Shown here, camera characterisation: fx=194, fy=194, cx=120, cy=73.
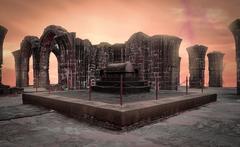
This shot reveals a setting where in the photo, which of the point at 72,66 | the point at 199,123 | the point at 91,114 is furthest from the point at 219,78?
the point at 91,114

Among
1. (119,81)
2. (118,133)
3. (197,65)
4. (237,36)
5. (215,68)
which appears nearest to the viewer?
(118,133)

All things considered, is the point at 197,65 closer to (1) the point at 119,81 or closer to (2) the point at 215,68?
(2) the point at 215,68

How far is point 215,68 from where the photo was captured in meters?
21.0

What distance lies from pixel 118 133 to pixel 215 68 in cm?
1991

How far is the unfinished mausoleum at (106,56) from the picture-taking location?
13.8 metres

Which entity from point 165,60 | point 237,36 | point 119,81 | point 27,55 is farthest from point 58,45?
point 237,36

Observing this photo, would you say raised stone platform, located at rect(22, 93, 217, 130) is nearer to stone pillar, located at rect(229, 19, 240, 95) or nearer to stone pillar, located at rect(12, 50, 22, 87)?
stone pillar, located at rect(229, 19, 240, 95)

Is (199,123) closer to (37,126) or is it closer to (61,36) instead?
(37,126)

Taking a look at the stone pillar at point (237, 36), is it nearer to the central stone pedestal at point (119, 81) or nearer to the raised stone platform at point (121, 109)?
the raised stone platform at point (121, 109)

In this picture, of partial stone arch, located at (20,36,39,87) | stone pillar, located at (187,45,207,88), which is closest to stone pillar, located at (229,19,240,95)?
stone pillar, located at (187,45,207,88)

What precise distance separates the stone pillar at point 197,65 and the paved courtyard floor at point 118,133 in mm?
14470

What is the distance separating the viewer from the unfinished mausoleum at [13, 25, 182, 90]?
13766 mm

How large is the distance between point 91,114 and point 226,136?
3.08 metres

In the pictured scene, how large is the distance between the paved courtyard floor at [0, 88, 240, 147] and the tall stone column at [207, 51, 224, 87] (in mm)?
16958
